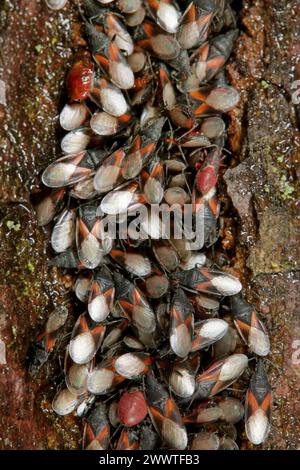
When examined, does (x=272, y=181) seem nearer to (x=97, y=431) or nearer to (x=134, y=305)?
(x=134, y=305)

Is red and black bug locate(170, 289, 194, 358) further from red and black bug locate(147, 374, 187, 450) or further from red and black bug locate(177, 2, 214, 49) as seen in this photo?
red and black bug locate(177, 2, 214, 49)

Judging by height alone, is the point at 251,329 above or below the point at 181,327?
below

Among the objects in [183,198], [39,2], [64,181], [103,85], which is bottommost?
[183,198]

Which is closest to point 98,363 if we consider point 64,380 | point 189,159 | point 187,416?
point 64,380

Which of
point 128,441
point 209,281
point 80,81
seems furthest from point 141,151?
point 128,441

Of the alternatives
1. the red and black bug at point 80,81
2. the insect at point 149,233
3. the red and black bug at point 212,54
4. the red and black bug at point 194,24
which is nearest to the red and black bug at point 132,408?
the insect at point 149,233

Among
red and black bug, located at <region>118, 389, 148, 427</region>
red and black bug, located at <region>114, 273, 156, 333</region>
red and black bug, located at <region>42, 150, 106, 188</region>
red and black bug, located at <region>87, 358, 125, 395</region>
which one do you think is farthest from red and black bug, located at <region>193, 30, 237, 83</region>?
red and black bug, located at <region>118, 389, 148, 427</region>

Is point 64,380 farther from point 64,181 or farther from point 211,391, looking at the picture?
point 64,181
